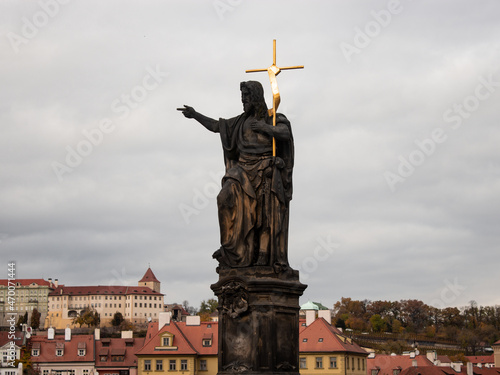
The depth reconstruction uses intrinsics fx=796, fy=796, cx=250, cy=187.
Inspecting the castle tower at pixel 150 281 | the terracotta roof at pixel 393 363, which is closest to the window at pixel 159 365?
the terracotta roof at pixel 393 363

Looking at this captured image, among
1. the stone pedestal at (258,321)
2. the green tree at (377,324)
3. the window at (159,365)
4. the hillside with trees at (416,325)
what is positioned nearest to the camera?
the stone pedestal at (258,321)

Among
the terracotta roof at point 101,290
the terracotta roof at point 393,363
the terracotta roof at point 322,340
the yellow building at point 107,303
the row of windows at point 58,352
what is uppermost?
the terracotta roof at point 101,290

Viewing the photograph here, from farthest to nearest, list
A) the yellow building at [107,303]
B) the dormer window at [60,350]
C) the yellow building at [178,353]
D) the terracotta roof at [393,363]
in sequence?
the yellow building at [107,303], the dormer window at [60,350], the terracotta roof at [393,363], the yellow building at [178,353]

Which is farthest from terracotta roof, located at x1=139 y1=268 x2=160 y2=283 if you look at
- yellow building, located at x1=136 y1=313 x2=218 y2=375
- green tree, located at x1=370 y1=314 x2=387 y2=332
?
yellow building, located at x1=136 y1=313 x2=218 y2=375

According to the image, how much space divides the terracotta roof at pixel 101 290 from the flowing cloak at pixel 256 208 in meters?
167

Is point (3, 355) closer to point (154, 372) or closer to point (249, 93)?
point (154, 372)

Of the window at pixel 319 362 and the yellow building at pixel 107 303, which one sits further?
the yellow building at pixel 107 303

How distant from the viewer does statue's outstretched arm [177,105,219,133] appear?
447 inches

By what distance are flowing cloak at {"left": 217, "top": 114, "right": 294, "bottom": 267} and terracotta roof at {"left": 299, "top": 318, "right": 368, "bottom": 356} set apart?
156ft

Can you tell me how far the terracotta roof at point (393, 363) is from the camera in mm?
66250

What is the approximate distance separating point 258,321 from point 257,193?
5.65 ft

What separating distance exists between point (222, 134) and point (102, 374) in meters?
57.2

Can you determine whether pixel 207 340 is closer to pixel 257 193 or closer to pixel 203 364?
pixel 203 364

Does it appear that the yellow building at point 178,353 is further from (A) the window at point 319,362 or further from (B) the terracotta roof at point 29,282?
(B) the terracotta roof at point 29,282
